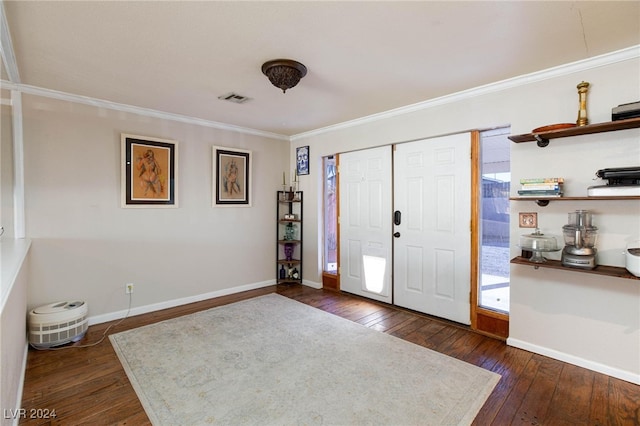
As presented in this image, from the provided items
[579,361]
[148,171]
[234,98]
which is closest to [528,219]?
[579,361]

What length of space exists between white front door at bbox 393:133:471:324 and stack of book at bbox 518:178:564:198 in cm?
64

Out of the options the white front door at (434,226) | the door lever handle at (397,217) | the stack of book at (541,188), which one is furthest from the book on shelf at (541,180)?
the door lever handle at (397,217)

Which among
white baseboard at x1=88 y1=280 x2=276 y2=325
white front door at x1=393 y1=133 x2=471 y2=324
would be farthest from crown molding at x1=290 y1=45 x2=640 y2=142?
white baseboard at x1=88 y1=280 x2=276 y2=325

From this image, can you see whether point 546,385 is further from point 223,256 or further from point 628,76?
point 223,256

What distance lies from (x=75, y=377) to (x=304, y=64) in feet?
9.72

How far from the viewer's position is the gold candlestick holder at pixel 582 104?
2.38 meters

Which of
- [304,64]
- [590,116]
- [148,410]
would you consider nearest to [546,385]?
[590,116]

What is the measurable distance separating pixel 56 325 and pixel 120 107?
90.0 inches

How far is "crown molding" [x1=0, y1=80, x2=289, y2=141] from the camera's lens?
2932mm

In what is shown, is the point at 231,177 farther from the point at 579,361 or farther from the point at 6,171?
the point at 579,361

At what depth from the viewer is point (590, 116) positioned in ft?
7.98

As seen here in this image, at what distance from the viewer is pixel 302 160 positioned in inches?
195

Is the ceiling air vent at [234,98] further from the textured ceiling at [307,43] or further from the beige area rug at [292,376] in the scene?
the beige area rug at [292,376]

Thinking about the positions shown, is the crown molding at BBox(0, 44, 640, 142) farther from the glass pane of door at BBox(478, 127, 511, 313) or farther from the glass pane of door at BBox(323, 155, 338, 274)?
the glass pane of door at BBox(323, 155, 338, 274)
